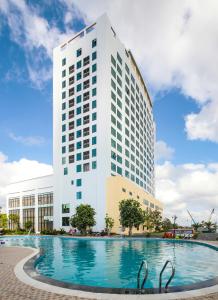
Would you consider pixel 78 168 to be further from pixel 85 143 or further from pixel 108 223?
pixel 108 223

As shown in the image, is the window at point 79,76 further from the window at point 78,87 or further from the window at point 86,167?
the window at point 86,167

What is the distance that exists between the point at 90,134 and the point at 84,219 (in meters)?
16.2

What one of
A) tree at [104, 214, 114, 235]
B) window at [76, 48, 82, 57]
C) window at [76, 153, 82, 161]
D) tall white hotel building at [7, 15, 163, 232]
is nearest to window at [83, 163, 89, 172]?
tall white hotel building at [7, 15, 163, 232]

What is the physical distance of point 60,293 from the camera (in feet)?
28.3

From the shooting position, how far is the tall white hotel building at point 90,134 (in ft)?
183

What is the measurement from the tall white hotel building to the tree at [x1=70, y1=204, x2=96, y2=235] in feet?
8.76

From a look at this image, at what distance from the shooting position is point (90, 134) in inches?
2276

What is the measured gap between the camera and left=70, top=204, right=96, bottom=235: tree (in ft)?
165

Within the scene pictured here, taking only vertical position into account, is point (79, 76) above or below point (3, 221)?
above

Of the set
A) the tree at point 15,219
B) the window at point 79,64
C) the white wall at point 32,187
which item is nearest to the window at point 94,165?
the white wall at point 32,187

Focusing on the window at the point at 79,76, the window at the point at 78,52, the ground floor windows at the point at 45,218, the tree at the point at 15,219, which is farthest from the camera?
the tree at the point at 15,219

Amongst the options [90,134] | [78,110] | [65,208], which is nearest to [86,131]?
[90,134]

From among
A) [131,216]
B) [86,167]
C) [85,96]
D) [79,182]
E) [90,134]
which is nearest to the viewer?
[131,216]

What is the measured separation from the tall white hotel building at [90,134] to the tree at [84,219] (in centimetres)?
267
